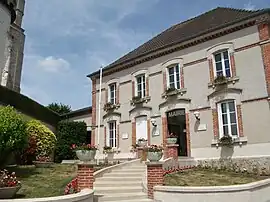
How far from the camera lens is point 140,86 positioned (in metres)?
16.8

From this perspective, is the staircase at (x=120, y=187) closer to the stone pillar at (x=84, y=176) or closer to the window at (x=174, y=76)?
the stone pillar at (x=84, y=176)

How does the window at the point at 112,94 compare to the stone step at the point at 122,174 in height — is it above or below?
above

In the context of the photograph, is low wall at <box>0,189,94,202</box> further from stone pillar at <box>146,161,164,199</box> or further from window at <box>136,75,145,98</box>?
Result: window at <box>136,75,145,98</box>

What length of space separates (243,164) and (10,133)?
9.02m

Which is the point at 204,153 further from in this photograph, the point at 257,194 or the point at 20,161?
the point at 20,161

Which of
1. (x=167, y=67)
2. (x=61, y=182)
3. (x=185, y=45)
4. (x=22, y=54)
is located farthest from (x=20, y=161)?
(x=22, y=54)

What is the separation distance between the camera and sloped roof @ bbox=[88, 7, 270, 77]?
13.7 meters

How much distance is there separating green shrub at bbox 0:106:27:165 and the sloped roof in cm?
933

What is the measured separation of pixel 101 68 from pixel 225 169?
398 inches

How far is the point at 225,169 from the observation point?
39.7 feet

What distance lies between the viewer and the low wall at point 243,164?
1128cm

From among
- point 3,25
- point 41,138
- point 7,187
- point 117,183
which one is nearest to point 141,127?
point 41,138

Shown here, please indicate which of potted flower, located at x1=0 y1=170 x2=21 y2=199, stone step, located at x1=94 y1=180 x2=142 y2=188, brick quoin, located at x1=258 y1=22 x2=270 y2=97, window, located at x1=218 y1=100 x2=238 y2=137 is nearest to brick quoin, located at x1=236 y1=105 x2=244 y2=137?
window, located at x1=218 y1=100 x2=238 y2=137

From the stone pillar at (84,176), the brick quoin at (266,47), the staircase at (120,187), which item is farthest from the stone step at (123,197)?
the brick quoin at (266,47)
